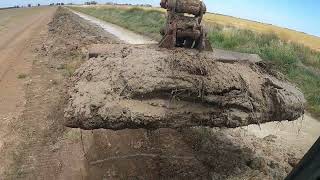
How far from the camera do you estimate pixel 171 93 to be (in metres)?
6.02

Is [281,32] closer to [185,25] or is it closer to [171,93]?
[185,25]

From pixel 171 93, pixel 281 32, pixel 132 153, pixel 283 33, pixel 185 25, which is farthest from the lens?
pixel 281 32

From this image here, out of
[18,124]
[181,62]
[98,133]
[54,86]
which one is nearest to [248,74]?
[181,62]

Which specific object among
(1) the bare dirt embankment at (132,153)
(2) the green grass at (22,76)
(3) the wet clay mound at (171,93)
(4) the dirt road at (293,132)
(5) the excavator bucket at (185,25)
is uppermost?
(5) the excavator bucket at (185,25)

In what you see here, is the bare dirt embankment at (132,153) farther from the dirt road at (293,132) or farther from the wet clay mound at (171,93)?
the wet clay mound at (171,93)

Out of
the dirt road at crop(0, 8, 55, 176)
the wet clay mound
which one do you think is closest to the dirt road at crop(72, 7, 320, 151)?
the wet clay mound

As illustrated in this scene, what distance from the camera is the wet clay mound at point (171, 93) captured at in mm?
5707

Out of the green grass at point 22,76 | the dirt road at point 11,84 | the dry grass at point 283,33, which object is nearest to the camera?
the dirt road at point 11,84

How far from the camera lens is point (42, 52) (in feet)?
59.3

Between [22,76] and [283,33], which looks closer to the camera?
[22,76]

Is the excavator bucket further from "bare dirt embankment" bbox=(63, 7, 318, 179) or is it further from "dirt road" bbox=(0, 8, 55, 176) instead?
"dirt road" bbox=(0, 8, 55, 176)

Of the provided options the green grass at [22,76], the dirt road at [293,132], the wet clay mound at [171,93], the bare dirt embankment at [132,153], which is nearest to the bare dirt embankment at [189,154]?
the bare dirt embankment at [132,153]

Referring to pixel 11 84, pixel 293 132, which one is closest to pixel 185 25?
pixel 293 132

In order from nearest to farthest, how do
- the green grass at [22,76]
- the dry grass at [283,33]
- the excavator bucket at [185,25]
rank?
the excavator bucket at [185,25], the green grass at [22,76], the dry grass at [283,33]
